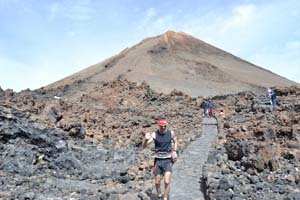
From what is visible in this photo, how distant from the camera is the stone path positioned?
11.6 metres

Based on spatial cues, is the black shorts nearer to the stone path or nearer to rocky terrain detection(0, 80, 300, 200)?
rocky terrain detection(0, 80, 300, 200)

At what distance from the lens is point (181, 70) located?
78.2m

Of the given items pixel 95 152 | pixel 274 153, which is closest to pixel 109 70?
pixel 95 152

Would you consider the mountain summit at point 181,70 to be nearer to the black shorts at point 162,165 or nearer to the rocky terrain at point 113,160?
the rocky terrain at point 113,160

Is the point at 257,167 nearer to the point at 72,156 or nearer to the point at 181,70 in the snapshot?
Result: the point at 72,156

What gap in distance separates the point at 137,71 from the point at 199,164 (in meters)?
58.7

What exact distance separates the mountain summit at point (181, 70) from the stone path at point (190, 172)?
4341cm

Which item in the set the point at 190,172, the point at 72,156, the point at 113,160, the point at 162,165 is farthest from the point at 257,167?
the point at 113,160

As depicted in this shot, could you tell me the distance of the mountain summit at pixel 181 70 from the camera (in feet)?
226

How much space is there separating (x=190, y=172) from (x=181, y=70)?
64.4 metres

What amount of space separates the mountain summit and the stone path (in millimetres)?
43415

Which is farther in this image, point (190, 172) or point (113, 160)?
point (113, 160)

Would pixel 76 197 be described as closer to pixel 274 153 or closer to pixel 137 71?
pixel 274 153

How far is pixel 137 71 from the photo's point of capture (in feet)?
242
